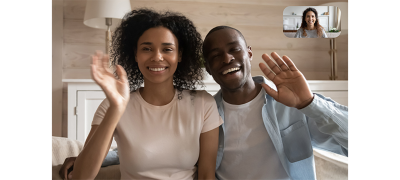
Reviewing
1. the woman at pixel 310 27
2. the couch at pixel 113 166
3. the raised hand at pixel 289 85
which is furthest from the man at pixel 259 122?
the woman at pixel 310 27

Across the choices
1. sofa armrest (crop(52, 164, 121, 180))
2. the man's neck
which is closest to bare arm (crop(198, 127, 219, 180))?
the man's neck

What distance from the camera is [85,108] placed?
1724 millimetres

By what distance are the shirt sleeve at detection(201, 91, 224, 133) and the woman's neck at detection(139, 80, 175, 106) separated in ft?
0.37

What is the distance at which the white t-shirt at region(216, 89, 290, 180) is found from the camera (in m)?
0.86

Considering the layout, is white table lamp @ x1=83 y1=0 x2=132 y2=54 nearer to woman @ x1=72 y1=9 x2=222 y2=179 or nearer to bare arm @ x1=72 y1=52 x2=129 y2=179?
woman @ x1=72 y1=9 x2=222 y2=179

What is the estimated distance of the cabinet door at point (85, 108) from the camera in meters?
1.71

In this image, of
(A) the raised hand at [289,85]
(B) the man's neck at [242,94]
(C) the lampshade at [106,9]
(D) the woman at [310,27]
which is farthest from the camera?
(C) the lampshade at [106,9]

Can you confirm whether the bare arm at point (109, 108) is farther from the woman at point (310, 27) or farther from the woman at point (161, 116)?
the woman at point (310, 27)

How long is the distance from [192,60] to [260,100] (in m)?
0.26

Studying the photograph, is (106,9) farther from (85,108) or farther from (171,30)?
(171,30)

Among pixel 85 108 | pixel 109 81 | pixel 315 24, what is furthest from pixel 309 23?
pixel 85 108

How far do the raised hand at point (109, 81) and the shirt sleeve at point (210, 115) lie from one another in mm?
299

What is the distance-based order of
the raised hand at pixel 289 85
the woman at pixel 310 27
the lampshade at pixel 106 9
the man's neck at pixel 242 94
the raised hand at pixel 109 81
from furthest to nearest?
the lampshade at pixel 106 9 → the woman at pixel 310 27 → the man's neck at pixel 242 94 → the raised hand at pixel 289 85 → the raised hand at pixel 109 81
